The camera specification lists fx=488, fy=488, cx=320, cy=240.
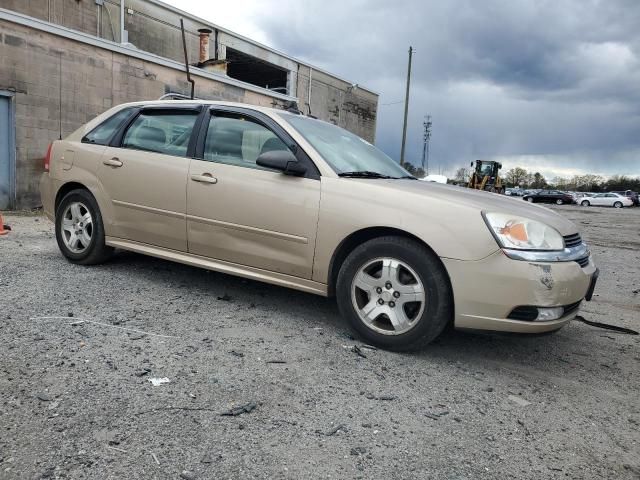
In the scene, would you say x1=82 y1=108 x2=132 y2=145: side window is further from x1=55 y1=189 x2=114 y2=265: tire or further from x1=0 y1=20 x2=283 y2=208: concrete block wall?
x1=0 y1=20 x2=283 y2=208: concrete block wall

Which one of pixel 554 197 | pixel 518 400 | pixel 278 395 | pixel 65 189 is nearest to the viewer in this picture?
pixel 278 395

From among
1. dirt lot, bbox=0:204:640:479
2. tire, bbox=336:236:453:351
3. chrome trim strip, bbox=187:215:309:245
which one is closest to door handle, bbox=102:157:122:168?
chrome trim strip, bbox=187:215:309:245

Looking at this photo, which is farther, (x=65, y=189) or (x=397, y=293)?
(x=65, y=189)

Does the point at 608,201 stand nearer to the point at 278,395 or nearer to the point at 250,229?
the point at 250,229

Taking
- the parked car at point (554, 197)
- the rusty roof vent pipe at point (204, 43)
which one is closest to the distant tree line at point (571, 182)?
the parked car at point (554, 197)

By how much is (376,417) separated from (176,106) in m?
3.34

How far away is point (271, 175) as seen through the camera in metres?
3.72

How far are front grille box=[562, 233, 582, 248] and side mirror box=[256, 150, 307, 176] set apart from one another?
183 cm

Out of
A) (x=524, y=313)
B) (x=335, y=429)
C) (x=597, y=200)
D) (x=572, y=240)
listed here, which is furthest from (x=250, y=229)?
(x=597, y=200)

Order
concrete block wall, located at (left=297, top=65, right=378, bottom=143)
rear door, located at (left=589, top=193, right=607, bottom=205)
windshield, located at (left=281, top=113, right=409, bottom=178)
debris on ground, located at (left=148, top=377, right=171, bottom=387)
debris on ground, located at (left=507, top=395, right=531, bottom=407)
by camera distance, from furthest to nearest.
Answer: rear door, located at (left=589, top=193, right=607, bottom=205) < concrete block wall, located at (left=297, top=65, right=378, bottom=143) < windshield, located at (left=281, top=113, right=409, bottom=178) < debris on ground, located at (left=507, top=395, right=531, bottom=407) < debris on ground, located at (left=148, top=377, right=171, bottom=387)

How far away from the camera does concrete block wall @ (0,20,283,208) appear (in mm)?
10070

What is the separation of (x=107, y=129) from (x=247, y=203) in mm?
2031

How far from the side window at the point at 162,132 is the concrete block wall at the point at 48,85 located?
7.35 metres

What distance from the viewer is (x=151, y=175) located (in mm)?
4289
